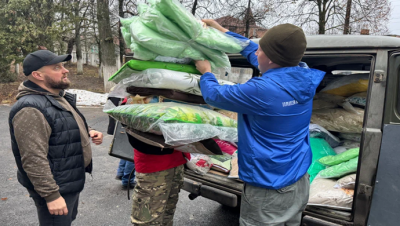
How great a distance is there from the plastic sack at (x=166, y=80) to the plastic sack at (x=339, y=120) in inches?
87.8

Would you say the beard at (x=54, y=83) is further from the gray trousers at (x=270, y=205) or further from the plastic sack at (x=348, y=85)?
the plastic sack at (x=348, y=85)

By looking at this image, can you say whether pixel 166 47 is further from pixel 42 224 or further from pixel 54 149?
pixel 42 224

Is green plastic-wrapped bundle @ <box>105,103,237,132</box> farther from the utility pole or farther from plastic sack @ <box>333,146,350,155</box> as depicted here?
the utility pole

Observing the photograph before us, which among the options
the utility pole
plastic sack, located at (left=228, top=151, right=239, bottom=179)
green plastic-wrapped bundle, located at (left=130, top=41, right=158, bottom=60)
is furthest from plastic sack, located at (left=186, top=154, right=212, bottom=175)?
the utility pole

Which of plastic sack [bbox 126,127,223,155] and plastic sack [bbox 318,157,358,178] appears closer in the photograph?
plastic sack [bbox 126,127,223,155]

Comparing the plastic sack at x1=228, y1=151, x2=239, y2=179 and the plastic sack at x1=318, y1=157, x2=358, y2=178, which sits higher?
the plastic sack at x1=318, y1=157, x2=358, y2=178

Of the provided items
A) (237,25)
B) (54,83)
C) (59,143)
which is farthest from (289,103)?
(237,25)

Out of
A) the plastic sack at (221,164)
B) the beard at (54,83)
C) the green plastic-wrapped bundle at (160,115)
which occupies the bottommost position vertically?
the plastic sack at (221,164)

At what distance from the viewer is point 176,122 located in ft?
6.29

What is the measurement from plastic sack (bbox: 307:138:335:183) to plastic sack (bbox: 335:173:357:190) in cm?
43

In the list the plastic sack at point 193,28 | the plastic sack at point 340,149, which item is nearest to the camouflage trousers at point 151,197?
the plastic sack at point 193,28

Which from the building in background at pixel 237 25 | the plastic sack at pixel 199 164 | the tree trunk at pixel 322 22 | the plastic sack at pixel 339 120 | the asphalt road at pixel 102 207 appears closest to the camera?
the plastic sack at pixel 199 164

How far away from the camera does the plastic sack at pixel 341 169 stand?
8.54 feet

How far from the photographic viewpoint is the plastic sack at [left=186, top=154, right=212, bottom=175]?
3057 mm
